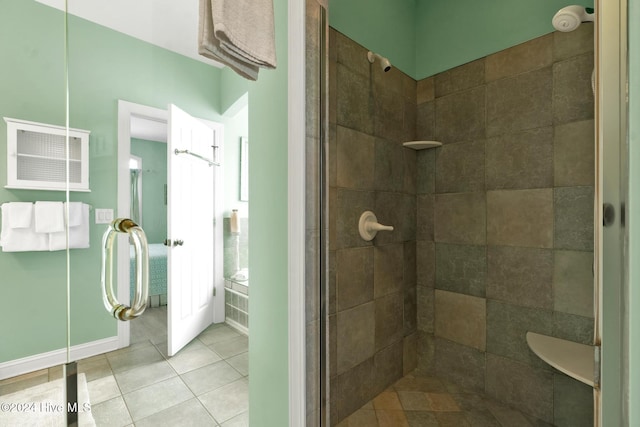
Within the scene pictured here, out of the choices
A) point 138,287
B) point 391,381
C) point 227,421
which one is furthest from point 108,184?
point 391,381

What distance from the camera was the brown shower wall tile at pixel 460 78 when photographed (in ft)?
4.18

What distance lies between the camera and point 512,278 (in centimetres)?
118

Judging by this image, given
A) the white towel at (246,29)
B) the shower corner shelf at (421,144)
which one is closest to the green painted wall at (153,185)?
the white towel at (246,29)

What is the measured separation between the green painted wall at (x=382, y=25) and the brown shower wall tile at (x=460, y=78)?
16cm

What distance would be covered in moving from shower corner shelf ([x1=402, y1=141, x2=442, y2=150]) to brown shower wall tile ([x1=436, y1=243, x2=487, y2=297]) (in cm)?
54

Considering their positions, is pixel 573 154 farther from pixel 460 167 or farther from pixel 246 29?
pixel 246 29

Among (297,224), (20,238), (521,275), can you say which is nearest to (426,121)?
(521,275)

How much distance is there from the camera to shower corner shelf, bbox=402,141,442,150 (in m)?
1.39

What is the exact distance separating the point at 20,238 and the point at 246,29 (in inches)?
37.7

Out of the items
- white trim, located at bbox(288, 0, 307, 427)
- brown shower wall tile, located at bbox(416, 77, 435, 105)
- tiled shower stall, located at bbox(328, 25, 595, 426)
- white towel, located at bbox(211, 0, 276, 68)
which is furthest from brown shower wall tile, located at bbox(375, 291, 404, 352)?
white towel, located at bbox(211, 0, 276, 68)

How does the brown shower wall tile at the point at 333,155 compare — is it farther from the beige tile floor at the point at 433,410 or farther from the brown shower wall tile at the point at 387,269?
the beige tile floor at the point at 433,410

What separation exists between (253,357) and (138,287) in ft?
1.88

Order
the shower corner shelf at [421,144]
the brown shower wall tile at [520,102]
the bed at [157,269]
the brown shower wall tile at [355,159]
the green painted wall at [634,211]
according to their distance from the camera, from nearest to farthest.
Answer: the green painted wall at [634,211] → the bed at [157,269] → the brown shower wall tile at [520,102] → the brown shower wall tile at [355,159] → the shower corner shelf at [421,144]

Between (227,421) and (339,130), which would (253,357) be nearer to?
(227,421)
